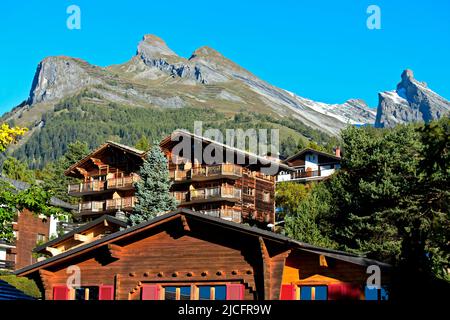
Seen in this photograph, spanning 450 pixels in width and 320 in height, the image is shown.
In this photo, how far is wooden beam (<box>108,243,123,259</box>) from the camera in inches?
912

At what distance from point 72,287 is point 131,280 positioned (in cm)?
216

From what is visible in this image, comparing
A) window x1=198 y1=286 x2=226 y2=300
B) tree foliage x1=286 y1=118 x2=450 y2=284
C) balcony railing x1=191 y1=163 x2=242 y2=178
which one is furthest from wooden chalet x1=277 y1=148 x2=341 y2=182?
window x1=198 y1=286 x2=226 y2=300

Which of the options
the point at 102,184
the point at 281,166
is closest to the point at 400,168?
the point at 281,166

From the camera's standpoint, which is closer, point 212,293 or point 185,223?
point 212,293

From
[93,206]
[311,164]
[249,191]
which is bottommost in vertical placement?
[93,206]

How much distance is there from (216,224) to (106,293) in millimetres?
4407

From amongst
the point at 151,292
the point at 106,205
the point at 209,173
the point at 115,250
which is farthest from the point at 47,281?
the point at 106,205

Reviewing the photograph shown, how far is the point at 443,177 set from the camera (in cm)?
3988

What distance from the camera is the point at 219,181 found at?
6156 centimetres

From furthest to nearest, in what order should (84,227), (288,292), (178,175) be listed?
(178,175) < (84,227) < (288,292)

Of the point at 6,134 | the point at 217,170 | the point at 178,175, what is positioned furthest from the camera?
the point at 178,175

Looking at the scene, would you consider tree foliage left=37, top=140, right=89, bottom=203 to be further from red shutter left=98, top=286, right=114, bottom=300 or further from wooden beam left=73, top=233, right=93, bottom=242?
red shutter left=98, top=286, right=114, bottom=300

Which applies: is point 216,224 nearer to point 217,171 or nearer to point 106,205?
point 217,171
